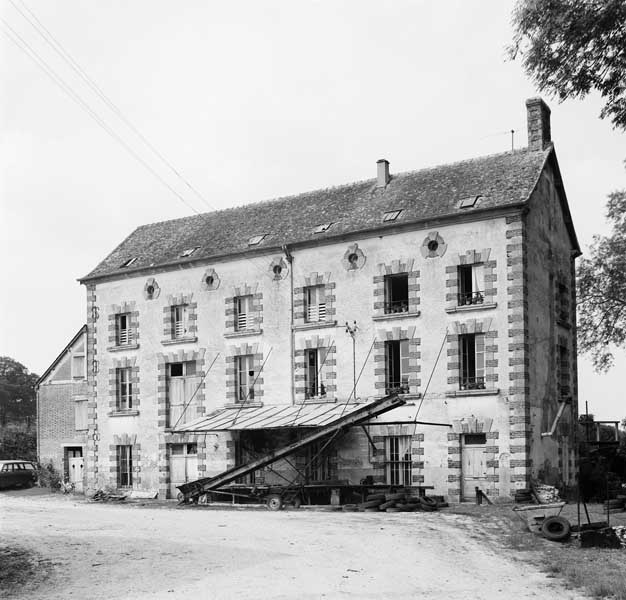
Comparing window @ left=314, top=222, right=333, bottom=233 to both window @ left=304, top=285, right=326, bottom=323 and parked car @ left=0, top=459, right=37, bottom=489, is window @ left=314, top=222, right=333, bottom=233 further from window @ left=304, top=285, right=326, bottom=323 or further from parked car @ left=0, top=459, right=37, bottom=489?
parked car @ left=0, top=459, right=37, bottom=489

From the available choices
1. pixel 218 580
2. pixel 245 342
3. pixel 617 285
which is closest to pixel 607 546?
pixel 218 580

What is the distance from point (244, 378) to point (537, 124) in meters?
13.7

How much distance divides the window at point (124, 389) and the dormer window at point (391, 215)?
1252 cm

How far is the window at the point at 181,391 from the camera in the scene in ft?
111

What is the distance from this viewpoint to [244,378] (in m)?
32.9

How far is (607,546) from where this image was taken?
17.2m

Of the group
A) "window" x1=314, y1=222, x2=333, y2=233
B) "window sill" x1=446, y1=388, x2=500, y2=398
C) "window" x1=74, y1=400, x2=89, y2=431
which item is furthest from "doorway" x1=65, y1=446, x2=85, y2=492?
"window sill" x1=446, y1=388, x2=500, y2=398

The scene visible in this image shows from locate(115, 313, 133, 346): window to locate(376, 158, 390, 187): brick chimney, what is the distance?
38.0 ft

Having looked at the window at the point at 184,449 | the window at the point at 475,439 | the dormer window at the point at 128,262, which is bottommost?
the window at the point at 184,449

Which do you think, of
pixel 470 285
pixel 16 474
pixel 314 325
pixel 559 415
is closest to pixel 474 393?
pixel 559 415

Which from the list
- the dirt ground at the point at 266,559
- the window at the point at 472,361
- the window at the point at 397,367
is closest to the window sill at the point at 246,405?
the window at the point at 397,367

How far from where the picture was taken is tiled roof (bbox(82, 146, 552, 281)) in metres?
29.5

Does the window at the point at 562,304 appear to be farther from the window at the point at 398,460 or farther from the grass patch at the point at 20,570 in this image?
the grass patch at the point at 20,570

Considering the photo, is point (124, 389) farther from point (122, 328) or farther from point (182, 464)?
point (182, 464)
